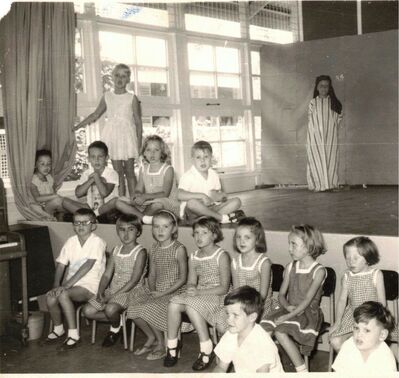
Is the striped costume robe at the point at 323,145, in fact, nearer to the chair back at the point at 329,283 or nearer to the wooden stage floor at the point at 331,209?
the wooden stage floor at the point at 331,209

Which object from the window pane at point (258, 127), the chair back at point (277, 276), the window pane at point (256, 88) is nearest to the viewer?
the chair back at point (277, 276)

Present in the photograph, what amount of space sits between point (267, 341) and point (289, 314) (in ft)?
1.99

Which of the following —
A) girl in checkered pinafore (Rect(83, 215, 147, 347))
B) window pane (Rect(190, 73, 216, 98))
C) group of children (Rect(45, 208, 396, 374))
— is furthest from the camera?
window pane (Rect(190, 73, 216, 98))

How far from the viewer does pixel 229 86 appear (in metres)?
8.03

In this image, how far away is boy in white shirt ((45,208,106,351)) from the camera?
3830mm

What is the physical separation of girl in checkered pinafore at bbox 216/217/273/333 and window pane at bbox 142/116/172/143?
138 inches

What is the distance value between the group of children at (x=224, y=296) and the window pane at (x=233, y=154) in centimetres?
406

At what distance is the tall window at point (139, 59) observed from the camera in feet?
20.2

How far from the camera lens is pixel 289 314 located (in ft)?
9.81

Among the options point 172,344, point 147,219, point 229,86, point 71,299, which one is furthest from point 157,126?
point 172,344

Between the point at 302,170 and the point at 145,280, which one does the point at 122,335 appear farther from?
the point at 302,170

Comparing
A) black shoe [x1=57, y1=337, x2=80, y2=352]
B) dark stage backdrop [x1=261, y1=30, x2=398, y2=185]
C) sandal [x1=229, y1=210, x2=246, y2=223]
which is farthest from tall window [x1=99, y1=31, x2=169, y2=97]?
black shoe [x1=57, y1=337, x2=80, y2=352]

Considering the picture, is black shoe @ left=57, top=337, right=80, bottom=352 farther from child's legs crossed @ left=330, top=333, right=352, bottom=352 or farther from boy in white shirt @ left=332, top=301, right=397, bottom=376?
boy in white shirt @ left=332, top=301, right=397, bottom=376

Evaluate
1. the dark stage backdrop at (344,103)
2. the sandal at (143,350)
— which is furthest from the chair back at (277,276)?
the dark stage backdrop at (344,103)
